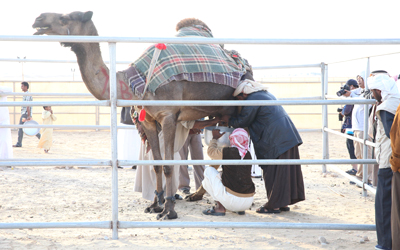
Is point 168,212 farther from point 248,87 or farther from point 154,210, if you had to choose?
point 248,87

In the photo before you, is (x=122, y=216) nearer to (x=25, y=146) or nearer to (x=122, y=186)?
(x=122, y=186)

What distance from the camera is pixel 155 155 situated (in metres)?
4.42

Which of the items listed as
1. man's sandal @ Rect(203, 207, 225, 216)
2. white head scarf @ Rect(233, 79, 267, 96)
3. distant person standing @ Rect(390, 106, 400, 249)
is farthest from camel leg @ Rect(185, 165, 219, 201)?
distant person standing @ Rect(390, 106, 400, 249)

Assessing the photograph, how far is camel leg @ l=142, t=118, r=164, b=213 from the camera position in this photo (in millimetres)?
4414

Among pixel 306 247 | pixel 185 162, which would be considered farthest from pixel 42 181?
pixel 306 247

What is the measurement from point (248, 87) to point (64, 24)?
74.7 inches

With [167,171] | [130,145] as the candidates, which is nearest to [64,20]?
[167,171]

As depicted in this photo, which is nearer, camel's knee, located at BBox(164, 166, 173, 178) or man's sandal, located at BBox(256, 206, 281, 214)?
camel's knee, located at BBox(164, 166, 173, 178)

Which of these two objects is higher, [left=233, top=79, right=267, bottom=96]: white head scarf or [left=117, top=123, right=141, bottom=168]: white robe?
[left=233, top=79, right=267, bottom=96]: white head scarf

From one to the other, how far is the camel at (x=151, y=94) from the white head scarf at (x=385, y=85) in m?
1.66

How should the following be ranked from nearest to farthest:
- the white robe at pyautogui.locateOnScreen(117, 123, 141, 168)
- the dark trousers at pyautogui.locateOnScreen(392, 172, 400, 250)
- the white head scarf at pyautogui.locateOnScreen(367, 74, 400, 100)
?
the dark trousers at pyautogui.locateOnScreen(392, 172, 400, 250) → the white head scarf at pyautogui.locateOnScreen(367, 74, 400, 100) → the white robe at pyautogui.locateOnScreen(117, 123, 141, 168)

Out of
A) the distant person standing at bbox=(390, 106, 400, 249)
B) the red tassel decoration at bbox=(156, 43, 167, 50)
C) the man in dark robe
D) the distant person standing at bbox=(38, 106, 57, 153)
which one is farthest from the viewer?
the distant person standing at bbox=(38, 106, 57, 153)

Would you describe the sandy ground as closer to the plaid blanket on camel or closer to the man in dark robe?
the man in dark robe

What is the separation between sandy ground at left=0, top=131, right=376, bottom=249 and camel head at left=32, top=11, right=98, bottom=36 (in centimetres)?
179
